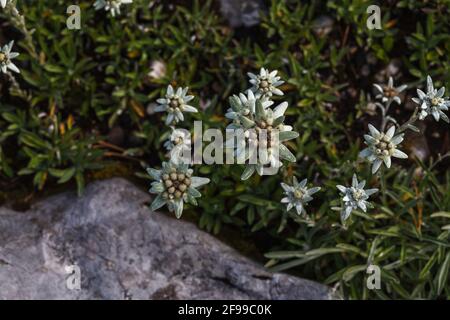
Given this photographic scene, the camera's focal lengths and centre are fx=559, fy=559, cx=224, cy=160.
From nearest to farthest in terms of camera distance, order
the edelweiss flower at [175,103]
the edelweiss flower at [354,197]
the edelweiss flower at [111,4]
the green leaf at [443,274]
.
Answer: the edelweiss flower at [354,197] → the edelweiss flower at [175,103] → the edelweiss flower at [111,4] → the green leaf at [443,274]

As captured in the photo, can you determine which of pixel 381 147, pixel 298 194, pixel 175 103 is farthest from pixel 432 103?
pixel 175 103

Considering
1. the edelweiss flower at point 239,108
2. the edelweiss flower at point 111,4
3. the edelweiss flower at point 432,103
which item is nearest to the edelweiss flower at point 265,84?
the edelweiss flower at point 239,108

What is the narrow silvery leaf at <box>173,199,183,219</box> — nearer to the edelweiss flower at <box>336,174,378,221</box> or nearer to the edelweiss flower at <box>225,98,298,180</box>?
the edelweiss flower at <box>225,98,298,180</box>

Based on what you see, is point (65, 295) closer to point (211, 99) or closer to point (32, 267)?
point (32, 267)

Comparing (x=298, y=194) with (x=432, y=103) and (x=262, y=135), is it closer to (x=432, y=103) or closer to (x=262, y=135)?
(x=262, y=135)

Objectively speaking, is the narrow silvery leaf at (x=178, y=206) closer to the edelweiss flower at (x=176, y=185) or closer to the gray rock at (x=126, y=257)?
the edelweiss flower at (x=176, y=185)

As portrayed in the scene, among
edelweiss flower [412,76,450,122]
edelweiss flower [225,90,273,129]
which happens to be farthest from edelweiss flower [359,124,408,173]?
edelweiss flower [225,90,273,129]

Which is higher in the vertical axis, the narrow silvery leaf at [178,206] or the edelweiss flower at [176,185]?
the edelweiss flower at [176,185]
